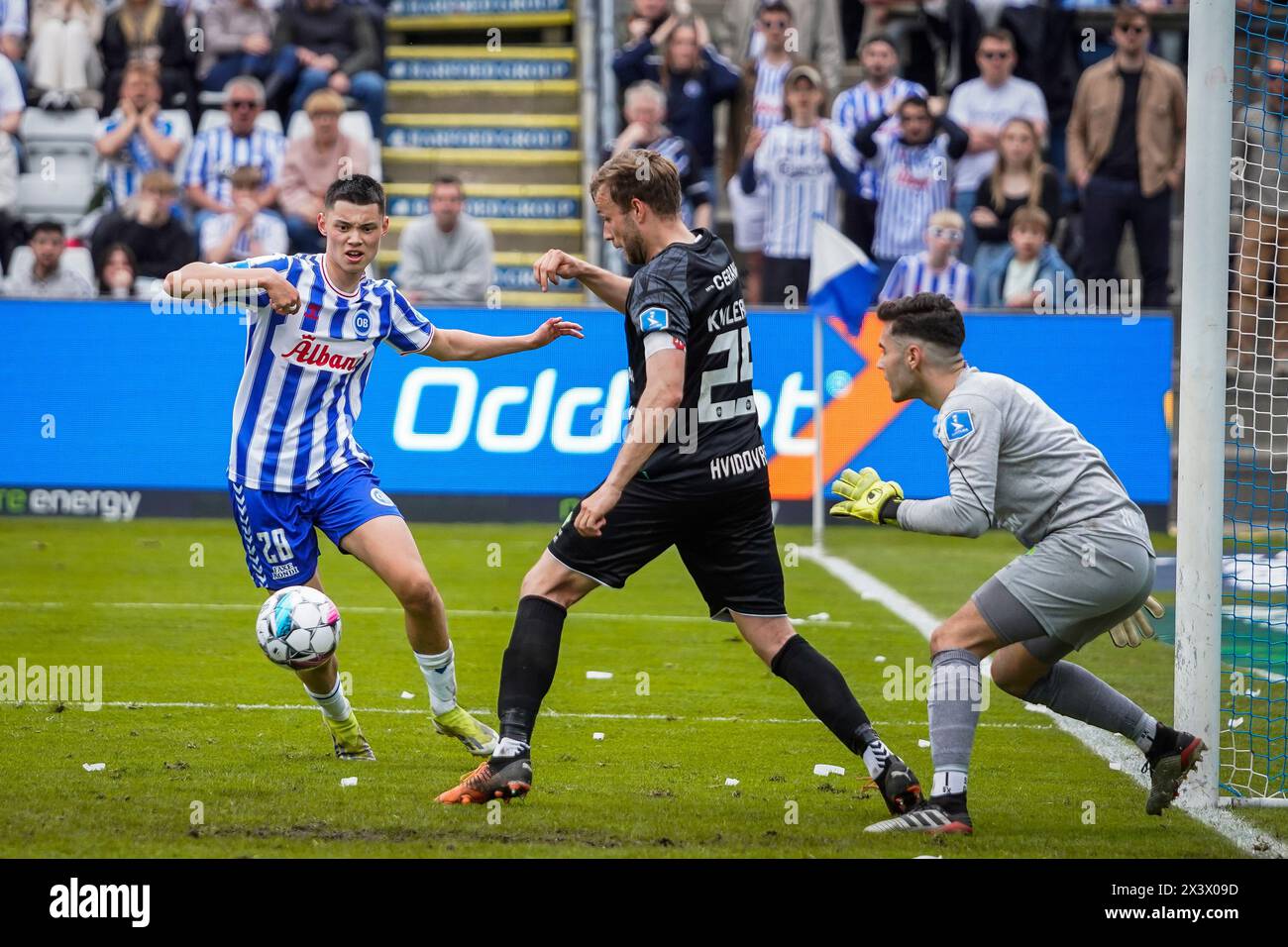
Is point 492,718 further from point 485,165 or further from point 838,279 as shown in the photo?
point 485,165

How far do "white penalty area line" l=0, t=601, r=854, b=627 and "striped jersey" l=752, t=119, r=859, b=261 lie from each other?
258 inches

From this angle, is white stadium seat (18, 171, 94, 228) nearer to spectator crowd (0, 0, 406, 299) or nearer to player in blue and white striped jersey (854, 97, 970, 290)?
spectator crowd (0, 0, 406, 299)

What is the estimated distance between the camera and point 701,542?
629 cm

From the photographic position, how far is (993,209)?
644 inches

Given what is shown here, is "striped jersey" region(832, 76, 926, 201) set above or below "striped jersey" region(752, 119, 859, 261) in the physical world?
above

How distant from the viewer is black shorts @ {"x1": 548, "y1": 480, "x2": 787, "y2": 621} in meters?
6.16

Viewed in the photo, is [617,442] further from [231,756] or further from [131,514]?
[231,756]

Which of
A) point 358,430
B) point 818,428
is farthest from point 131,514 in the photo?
point 818,428

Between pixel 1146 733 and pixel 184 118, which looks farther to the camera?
pixel 184 118

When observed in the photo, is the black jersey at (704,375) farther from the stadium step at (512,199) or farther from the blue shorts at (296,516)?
the stadium step at (512,199)

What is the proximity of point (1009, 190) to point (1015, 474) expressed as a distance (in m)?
11.0

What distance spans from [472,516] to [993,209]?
578 centimetres

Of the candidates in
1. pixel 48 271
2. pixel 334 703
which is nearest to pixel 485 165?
pixel 48 271

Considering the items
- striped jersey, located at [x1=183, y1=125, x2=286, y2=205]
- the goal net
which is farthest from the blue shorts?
striped jersey, located at [x1=183, y1=125, x2=286, y2=205]
